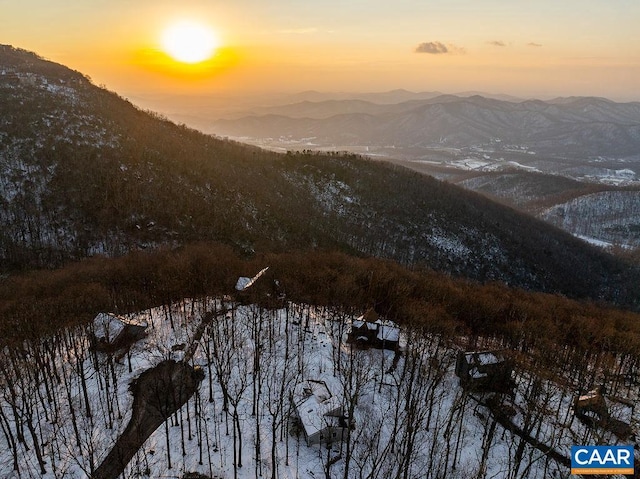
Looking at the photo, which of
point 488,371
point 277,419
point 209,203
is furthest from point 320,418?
point 209,203

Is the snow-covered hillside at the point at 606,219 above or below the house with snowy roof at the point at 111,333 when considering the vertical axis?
below

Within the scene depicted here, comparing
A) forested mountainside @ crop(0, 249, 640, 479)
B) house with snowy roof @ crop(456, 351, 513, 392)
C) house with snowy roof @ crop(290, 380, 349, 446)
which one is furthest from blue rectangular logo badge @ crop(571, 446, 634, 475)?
house with snowy roof @ crop(290, 380, 349, 446)

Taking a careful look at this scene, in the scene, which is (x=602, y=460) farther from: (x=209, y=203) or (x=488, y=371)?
(x=209, y=203)

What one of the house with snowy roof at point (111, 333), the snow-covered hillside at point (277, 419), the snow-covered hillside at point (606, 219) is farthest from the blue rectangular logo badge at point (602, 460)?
the snow-covered hillside at point (606, 219)

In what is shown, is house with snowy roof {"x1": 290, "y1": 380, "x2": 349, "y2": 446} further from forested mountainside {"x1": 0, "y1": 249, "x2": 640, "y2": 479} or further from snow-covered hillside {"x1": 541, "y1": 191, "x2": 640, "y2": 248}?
snow-covered hillside {"x1": 541, "y1": 191, "x2": 640, "y2": 248}

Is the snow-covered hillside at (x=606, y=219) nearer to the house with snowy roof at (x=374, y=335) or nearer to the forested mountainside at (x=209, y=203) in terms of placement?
the forested mountainside at (x=209, y=203)
